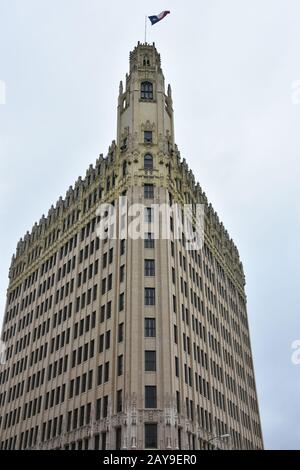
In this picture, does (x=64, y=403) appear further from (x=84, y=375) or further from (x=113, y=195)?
(x=113, y=195)

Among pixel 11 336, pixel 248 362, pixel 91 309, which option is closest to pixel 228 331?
pixel 248 362

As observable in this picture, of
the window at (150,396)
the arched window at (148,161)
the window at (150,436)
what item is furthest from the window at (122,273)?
the window at (150,436)

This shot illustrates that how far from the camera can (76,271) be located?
75.4 meters

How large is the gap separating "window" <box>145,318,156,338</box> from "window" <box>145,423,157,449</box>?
1026 cm

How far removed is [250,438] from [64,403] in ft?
124

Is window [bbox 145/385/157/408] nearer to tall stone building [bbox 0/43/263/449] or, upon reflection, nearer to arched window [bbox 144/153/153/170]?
tall stone building [bbox 0/43/263/449]

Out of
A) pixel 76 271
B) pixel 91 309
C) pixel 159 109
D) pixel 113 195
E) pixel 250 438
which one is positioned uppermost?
pixel 159 109

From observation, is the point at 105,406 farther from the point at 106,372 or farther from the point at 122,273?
the point at 122,273

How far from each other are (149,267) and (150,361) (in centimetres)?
1258

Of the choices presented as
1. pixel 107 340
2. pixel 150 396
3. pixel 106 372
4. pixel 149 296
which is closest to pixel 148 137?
pixel 149 296

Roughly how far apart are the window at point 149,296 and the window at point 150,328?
2315mm

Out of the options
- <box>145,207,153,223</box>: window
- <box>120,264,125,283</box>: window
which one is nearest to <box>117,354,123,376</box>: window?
<box>120,264,125,283</box>: window

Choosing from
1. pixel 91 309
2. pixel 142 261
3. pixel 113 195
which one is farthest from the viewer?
pixel 113 195

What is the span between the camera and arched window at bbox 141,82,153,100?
79.9m
